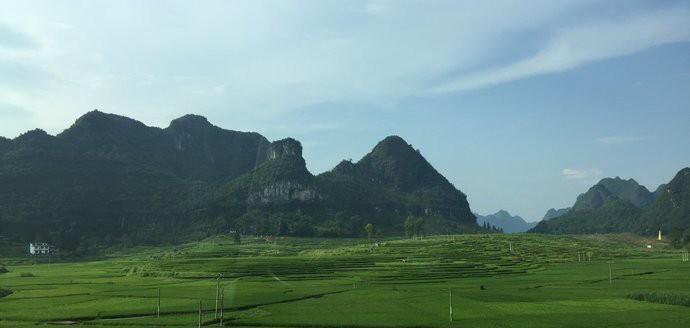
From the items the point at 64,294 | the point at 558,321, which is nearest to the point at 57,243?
the point at 64,294

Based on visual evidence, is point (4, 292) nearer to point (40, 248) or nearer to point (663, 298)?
point (663, 298)

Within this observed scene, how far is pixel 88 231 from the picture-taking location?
15212 centimetres

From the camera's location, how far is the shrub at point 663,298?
38438 millimetres

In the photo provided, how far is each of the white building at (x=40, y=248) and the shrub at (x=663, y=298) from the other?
112 m

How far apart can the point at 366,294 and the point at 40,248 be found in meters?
98.1

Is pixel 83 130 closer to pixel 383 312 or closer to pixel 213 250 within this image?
pixel 213 250

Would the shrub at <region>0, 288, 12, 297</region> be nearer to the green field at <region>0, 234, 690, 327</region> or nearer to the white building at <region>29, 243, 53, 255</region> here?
the green field at <region>0, 234, 690, 327</region>

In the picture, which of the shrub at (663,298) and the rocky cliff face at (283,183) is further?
the rocky cliff face at (283,183)

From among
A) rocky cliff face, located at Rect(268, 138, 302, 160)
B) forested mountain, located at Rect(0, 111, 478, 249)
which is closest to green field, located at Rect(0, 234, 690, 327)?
forested mountain, located at Rect(0, 111, 478, 249)

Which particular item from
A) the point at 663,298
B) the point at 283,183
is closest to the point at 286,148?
the point at 283,183

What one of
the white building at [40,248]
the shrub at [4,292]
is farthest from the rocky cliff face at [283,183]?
the shrub at [4,292]

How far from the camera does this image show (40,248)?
392 feet

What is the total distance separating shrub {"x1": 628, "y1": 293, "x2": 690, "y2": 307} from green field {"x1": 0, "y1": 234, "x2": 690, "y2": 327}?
48 centimetres

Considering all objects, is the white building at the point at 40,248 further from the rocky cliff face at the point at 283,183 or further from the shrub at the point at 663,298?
the shrub at the point at 663,298
